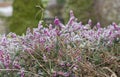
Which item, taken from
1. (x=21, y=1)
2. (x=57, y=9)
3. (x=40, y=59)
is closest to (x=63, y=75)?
(x=40, y=59)

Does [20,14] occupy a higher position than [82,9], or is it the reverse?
[82,9]

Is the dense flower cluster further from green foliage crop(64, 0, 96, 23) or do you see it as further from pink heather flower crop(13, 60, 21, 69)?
green foliage crop(64, 0, 96, 23)

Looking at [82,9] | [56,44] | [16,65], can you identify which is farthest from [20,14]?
[16,65]

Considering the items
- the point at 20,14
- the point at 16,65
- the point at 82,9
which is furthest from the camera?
the point at 82,9

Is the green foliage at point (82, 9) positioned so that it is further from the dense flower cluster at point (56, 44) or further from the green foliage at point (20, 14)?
the dense flower cluster at point (56, 44)

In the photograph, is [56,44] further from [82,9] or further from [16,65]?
[82,9]

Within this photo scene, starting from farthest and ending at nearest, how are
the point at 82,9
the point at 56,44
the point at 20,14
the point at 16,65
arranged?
the point at 82,9 → the point at 20,14 → the point at 56,44 → the point at 16,65

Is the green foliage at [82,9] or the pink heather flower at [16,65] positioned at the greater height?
the green foliage at [82,9]

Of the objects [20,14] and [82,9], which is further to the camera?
[82,9]

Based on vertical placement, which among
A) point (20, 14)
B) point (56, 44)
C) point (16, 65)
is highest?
point (20, 14)

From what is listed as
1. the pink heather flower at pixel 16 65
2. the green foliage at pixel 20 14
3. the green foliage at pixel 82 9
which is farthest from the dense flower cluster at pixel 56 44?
the green foliage at pixel 82 9
